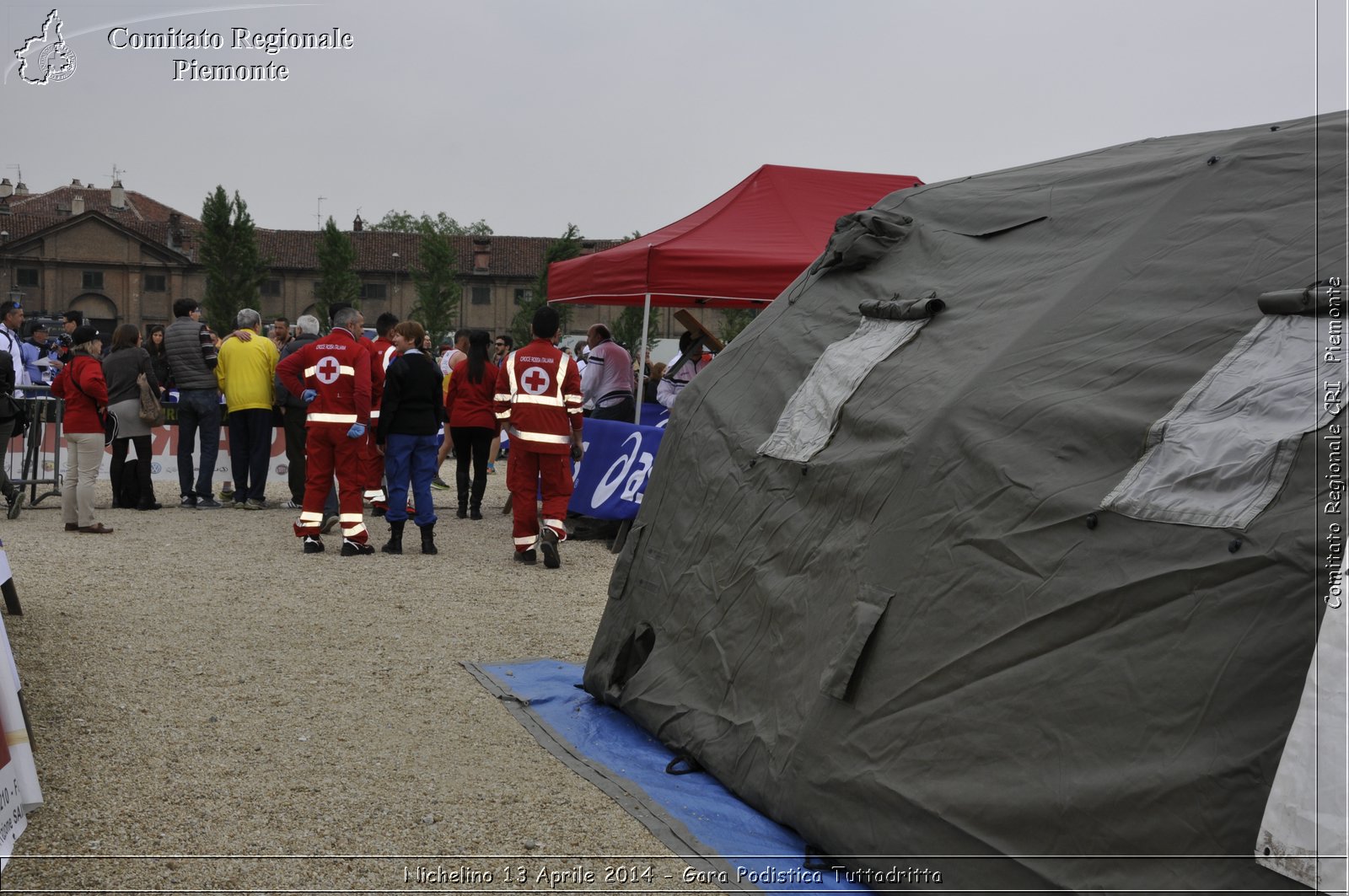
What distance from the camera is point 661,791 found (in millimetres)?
4754

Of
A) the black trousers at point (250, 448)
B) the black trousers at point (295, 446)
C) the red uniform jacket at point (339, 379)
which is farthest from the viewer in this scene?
the black trousers at point (295, 446)

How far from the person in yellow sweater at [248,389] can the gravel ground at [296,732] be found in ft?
11.5

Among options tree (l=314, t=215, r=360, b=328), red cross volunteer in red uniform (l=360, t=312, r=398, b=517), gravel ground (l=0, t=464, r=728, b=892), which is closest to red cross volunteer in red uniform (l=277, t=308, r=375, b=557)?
red cross volunteer in red uniform (l=360, t=312, r=398, b=517)

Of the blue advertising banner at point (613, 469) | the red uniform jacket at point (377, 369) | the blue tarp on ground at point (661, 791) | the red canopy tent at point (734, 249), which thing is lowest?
the blue tarp on ground at point (661, 791)

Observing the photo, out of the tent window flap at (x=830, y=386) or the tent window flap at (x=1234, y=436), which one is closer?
the tent window flap at (x=1234, y=436)

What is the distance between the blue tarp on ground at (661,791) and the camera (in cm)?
394

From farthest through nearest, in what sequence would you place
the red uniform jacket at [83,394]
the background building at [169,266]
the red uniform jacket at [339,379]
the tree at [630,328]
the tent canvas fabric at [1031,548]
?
the background building at [169,266] → the tree at [630,328] → the red uniform jacket at [83,394] → the red uniform jacket at [339,379] → the tent canvas fabric at [1031,548]

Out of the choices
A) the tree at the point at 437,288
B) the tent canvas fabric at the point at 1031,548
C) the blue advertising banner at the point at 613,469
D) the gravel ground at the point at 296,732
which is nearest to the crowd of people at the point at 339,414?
the blue advertising banner at the point at 613,469

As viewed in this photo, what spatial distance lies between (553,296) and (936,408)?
944cm

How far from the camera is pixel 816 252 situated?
11.2m

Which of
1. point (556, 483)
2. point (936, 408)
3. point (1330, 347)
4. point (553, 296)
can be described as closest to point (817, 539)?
point (936, 408)

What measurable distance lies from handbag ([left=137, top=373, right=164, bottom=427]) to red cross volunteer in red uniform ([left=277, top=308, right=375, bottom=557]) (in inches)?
121

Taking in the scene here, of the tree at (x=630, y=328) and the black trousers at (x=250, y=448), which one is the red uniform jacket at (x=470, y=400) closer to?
the black trousers at (x=250, y=448)

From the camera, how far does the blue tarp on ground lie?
3.94 metres
